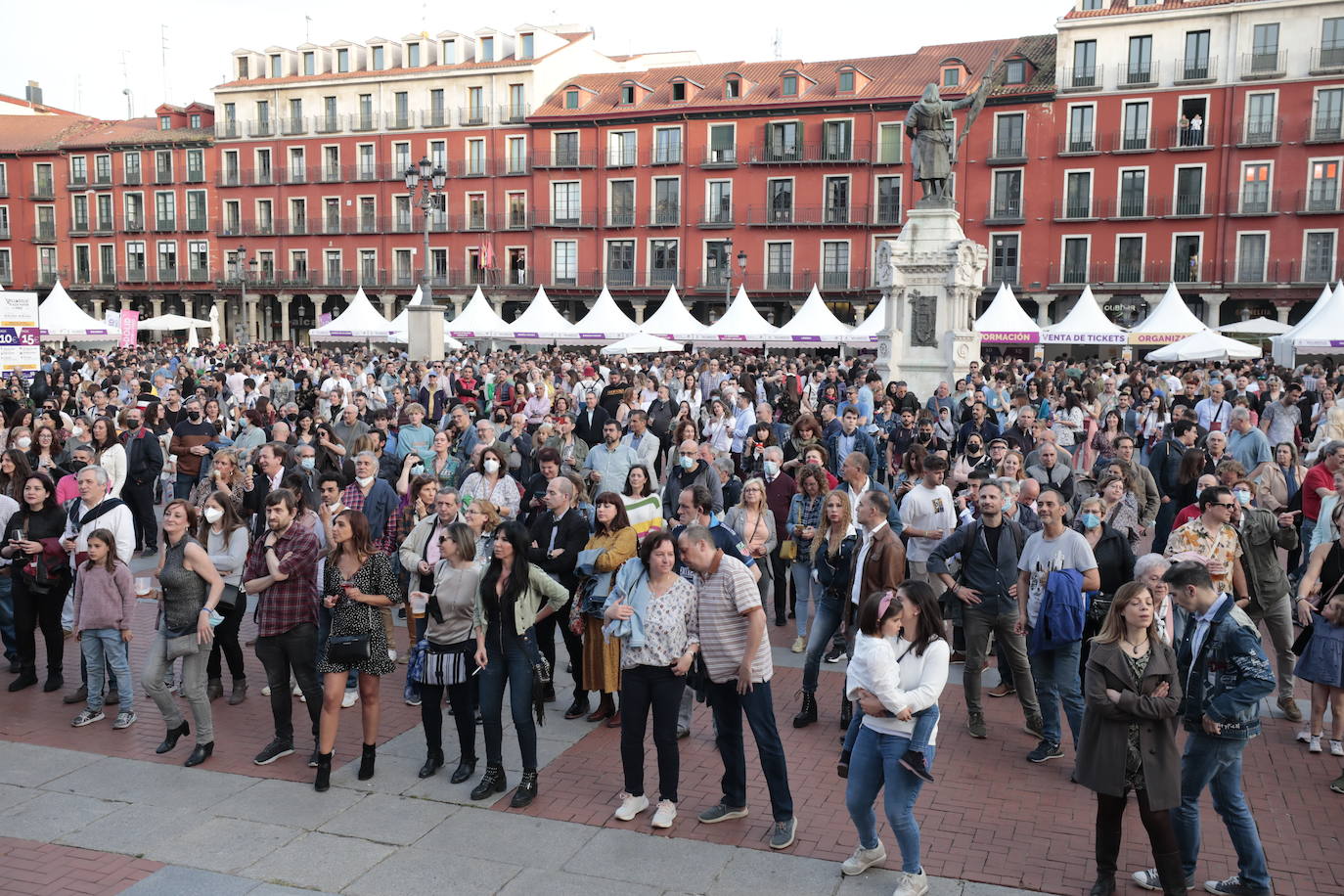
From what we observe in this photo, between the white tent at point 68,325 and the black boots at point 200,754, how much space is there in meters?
24.6

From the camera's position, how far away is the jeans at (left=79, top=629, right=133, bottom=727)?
7.31 m

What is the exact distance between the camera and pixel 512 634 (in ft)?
19.9

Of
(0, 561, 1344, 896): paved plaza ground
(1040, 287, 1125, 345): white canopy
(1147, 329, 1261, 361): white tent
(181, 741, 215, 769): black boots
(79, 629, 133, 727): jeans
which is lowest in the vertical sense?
(0, 561, 1344, 896): paved plaza ground

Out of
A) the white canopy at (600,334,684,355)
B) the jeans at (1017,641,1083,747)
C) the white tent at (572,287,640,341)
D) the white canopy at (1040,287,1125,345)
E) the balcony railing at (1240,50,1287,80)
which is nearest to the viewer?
the jeans at (1017,641,1083,747)

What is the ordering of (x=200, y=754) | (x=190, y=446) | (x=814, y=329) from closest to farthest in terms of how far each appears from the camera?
1. (x=200, y=754)
2. (x=190, y=446)
3. (x=814, y=329)

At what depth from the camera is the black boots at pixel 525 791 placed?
609 cm

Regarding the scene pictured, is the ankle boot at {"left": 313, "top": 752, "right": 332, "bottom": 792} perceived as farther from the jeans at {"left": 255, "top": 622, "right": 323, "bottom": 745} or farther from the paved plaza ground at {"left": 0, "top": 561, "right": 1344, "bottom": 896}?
the jeans at {"left": 255, "top": 622, "right": 323, "bottom": 745}

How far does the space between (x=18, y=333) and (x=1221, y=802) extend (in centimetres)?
1790

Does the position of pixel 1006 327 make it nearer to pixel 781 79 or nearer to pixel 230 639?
pixel 230 639

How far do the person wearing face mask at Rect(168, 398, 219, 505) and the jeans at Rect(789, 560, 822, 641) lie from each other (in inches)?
267

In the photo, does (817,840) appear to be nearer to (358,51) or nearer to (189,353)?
(189,353)

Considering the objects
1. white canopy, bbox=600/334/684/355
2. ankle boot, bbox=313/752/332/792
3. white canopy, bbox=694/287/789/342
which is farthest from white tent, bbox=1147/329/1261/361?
ankle boot, bbox=313/752/332/792

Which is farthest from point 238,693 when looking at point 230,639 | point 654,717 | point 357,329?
point 357,329

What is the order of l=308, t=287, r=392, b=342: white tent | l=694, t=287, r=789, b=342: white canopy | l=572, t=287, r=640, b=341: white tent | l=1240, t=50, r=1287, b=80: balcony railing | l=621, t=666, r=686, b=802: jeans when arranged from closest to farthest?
l=621, t=666, r=686, b=802: jeans → l=694, t=287, r=789, b=342: white canopy → l=572, t=287, r=640, b=341: white tent → l=308, t=287, r=392, b=342: white tent → l=1240, t=50, r=1287, b=80: balcony railing
